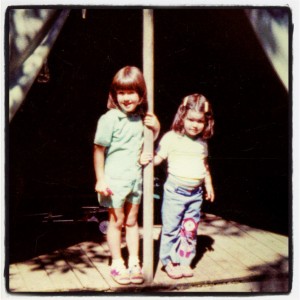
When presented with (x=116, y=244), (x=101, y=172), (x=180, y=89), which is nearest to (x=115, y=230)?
(x=116, y=244)

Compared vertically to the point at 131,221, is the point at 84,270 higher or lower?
lower

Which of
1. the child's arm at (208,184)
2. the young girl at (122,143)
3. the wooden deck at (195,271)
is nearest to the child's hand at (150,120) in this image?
the young girl at (122,143)

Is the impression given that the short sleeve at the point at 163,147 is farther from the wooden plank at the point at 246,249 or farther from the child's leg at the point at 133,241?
the wooden plank at the point at 246,249

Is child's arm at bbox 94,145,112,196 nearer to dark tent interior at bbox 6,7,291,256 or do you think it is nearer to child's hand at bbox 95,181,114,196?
child's hand at bbox 95,181,114,196

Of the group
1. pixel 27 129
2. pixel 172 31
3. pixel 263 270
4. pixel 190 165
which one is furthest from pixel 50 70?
pixel 263 270

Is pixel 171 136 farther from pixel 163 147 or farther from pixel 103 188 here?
pixel 103 188

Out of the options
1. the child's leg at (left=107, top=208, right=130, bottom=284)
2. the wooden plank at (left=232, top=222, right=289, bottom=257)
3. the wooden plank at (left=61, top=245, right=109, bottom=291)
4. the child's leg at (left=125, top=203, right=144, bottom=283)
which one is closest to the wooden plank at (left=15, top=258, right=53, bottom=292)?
the wooden plank at (left=61, top=245, right=109, bottom=291)

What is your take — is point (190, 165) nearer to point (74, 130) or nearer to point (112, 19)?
point (112, 19)
